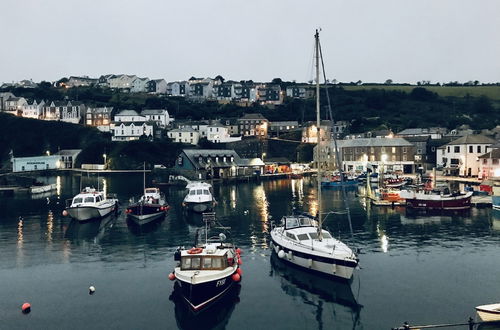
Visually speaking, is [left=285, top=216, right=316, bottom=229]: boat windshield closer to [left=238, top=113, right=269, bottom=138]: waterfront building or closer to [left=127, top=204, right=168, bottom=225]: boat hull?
[left=127, top=204, right=168, bottom=225]: boat hull

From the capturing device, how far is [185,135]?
15588cm

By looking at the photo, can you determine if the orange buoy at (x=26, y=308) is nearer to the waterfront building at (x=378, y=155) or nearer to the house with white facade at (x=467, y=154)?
the waterfront building at (x=378, y=155)

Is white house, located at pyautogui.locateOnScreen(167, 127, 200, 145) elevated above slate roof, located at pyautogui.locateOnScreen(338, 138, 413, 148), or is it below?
above

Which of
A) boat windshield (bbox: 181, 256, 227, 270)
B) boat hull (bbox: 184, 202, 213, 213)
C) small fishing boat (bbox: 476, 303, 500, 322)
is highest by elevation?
boat windshield (bbox: 181, 256, 227, 270)

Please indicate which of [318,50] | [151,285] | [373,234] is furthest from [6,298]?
[373,234]

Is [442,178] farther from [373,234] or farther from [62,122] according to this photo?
[62,122]

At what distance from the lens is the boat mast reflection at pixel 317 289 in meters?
27.4

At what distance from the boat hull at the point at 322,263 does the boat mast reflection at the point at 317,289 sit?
1.94ft

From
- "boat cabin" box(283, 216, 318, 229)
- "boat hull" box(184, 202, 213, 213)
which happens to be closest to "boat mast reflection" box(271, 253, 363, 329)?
"boat cabin" box(283, 216, 318, 229)

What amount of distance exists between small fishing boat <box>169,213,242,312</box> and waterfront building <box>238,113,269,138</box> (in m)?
137

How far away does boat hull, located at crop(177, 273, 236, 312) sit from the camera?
2598cm

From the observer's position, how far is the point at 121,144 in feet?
470

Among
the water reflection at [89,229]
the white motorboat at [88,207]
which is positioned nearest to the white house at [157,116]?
the white motorboat at [88,207]

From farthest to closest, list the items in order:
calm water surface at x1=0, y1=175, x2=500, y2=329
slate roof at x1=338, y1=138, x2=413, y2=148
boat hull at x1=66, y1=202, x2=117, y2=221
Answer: slate roof at x1=338, y1=138, x2=413, y2=148 → boat hull at x1=66, y1=202, x2=117, y2=221 → calm water surface at x1=0, y1=175, x2=500, y2=329
